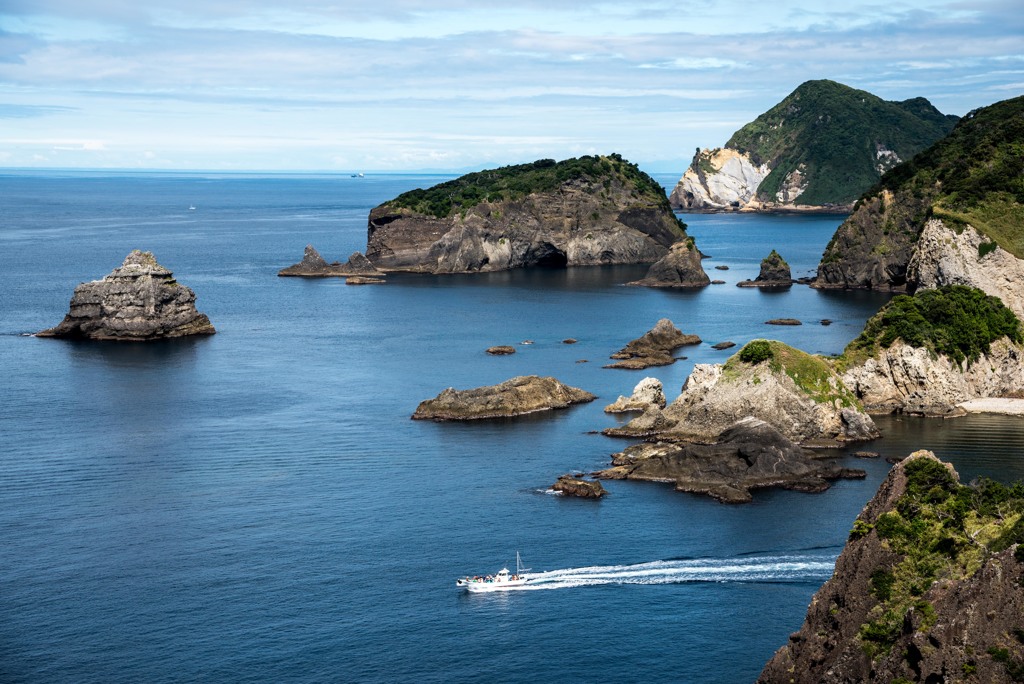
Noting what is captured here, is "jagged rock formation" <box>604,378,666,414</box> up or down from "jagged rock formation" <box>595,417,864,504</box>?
up

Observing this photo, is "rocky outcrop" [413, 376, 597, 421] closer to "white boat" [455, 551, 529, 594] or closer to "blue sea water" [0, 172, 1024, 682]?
"blue sea water" [0, 172, 1024, 682]

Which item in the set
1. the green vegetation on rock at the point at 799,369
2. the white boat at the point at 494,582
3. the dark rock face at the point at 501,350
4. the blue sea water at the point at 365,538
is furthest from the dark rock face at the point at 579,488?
the dark rock face at the point at 501,350

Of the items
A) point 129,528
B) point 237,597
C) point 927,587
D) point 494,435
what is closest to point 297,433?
point 494,435

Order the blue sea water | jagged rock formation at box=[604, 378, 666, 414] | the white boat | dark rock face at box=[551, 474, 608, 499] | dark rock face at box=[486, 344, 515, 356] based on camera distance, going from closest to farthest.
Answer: the blue sea water → the white boat → dark rock face at box=[551, 474, 608, 499] → jagged rock formation at box=[604, 378, 666, 414] → dark rock face at box=[486, 344, 515, 356]

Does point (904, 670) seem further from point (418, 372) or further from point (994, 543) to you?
point (418, 372)

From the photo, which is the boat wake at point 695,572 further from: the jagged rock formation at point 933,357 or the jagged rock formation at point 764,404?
the jagged rock formation at point 933,357

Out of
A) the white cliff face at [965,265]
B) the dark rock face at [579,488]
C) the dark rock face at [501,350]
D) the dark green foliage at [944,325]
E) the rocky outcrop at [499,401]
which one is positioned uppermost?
the white cliff face at [965,265]

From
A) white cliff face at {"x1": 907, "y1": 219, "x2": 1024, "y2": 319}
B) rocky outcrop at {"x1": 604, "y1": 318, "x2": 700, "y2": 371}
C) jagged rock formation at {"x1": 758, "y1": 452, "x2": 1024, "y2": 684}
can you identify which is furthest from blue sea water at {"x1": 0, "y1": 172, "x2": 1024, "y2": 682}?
white cliff face at {"x1": 907, "y1": 219, "x2": 1024, "y2": 319}

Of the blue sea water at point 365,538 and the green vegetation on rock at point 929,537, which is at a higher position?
the green vegetation on rock at point 929,537
